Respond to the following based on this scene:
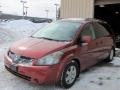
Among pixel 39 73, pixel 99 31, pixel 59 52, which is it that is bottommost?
pixel 39 73

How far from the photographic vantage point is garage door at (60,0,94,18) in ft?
40.5

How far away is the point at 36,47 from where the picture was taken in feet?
18.7

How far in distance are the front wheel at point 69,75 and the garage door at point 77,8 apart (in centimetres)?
675

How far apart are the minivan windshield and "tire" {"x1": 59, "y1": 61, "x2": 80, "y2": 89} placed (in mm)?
719

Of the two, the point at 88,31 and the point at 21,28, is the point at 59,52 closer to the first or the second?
the point at 88,31

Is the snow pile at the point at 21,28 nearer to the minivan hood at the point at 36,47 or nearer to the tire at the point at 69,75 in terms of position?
the minivan hood at the point at 36,47

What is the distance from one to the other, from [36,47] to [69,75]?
3.37ft

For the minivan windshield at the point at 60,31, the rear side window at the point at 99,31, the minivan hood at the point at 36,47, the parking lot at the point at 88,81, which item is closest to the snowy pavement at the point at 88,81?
the parking lot at the point at 88,81

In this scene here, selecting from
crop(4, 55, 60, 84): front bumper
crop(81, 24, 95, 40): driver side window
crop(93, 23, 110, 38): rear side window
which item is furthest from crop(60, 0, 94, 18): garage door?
crop(4, 55, 60, 84): front bumper

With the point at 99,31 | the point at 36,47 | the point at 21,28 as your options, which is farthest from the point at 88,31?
the point at 21,28

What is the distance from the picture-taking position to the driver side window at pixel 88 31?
6617mm

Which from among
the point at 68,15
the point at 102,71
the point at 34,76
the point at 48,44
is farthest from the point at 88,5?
the point at 34,76

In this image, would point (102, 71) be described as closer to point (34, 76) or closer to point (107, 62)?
point (107, 62)

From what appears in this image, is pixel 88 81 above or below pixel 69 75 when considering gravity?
below
